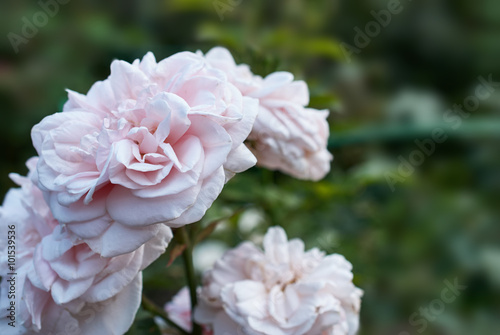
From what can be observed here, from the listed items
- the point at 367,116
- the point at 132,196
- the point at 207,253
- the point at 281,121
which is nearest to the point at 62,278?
the point at 132,196

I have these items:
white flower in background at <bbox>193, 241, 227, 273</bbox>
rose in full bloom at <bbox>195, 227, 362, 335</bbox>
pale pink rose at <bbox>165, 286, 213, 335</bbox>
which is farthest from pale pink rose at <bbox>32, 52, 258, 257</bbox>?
white flower in background at <bbox>193, 241, 227, 273</bbox>

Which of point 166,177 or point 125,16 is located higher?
point 166,177

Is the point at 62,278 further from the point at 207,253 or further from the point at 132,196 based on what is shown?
the point at 207,253

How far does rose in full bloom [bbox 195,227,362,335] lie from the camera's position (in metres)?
0.38

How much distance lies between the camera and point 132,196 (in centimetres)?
31

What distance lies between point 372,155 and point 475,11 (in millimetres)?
819

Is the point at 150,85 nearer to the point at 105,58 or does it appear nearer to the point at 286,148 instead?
the point at 286,148

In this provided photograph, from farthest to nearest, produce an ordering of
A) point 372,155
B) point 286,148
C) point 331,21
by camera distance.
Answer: point 331,21 < point 372,155 < point 286,148

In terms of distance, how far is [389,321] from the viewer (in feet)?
3.99

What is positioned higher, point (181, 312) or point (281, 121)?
point (281, 121)

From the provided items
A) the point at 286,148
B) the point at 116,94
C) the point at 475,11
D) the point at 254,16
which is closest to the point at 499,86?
the point at 475,11

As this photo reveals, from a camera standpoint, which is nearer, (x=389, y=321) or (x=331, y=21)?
(x=389, y=321)

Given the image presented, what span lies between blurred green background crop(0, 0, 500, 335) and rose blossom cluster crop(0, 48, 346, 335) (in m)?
0.19

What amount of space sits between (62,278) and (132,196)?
0.07 m
